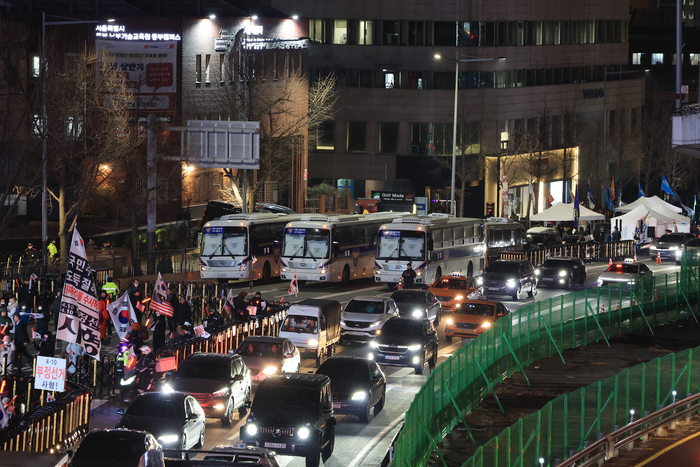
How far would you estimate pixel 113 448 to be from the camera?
1535 centimetres

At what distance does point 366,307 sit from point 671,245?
31.1 meters

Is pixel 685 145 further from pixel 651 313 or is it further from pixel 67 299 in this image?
pixel 67 299

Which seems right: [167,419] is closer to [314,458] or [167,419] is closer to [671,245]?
[314,458]

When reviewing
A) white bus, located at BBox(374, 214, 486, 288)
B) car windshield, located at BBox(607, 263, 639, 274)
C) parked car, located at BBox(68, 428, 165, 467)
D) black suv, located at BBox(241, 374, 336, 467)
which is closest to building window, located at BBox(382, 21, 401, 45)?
white bus, located at BBox(374, 214, 486, 288)

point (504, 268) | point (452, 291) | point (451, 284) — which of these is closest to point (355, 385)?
point (452, 291)

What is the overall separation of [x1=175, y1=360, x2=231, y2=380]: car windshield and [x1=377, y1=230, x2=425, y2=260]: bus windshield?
23.1 m

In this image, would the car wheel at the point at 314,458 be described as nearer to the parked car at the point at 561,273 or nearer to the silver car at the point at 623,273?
the silver car at the point at 623,273

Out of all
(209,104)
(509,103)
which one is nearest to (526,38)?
(509,103)

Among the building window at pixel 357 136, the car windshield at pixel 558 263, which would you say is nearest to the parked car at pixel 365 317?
the car windshield at pixel 558 263

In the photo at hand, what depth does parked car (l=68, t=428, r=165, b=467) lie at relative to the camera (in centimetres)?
1506

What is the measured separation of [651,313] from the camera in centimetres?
3719

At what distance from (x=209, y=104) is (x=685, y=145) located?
34.9m

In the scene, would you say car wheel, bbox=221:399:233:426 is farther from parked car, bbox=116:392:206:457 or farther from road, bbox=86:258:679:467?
parked car, bbox=116:392:206:457

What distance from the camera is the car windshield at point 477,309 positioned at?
32500mm
